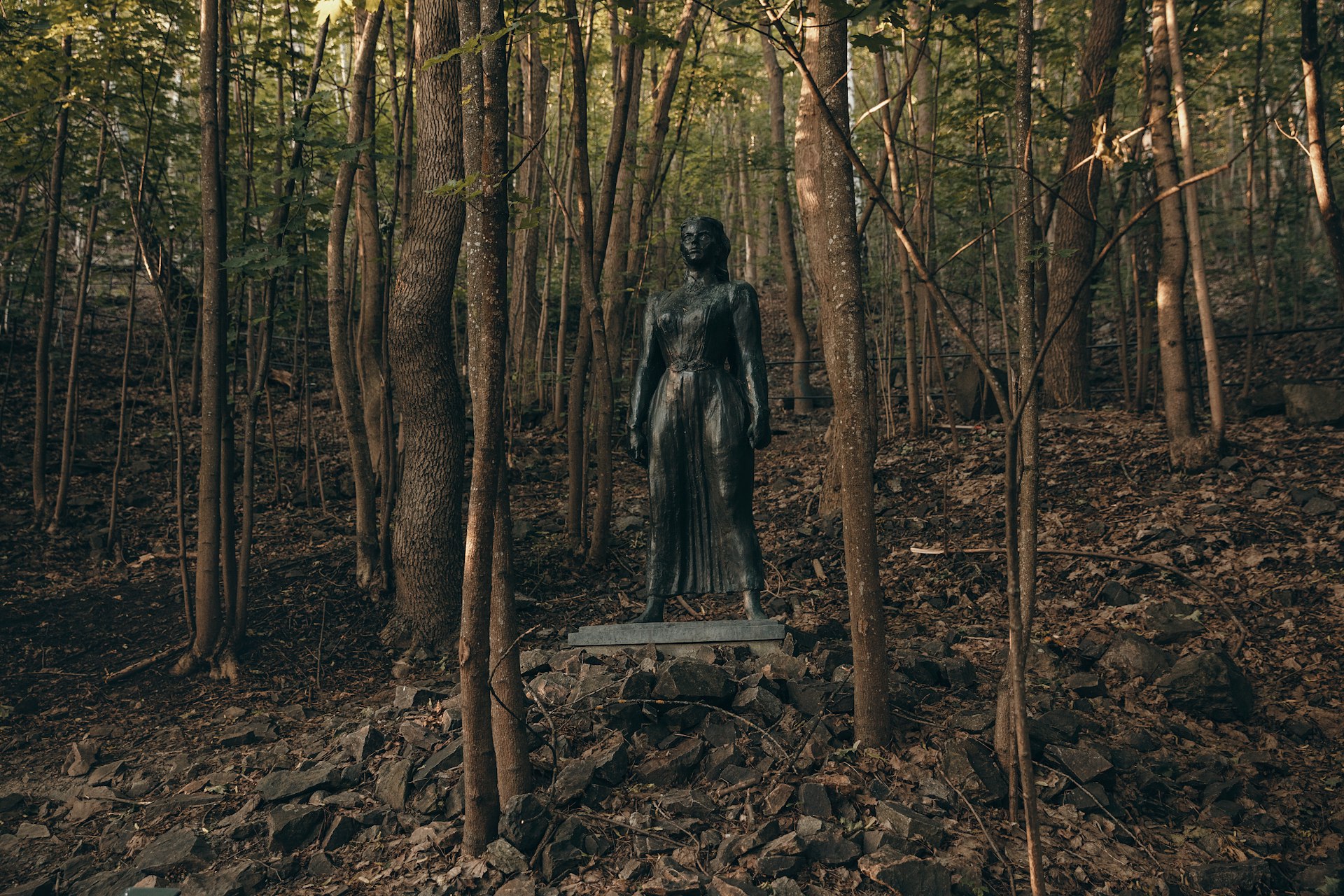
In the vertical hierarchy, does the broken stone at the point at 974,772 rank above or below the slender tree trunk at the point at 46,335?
below

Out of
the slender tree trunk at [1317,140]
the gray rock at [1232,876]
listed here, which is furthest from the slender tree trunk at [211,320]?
the slender tree trunk at [1317,140]

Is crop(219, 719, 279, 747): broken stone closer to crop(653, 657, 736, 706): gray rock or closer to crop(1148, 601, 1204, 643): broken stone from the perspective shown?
crop(653, 657, 736, 706): gray rock

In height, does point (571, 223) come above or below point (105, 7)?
below

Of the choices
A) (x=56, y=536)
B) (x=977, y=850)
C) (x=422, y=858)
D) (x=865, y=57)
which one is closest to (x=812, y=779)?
(x=977, y=850)

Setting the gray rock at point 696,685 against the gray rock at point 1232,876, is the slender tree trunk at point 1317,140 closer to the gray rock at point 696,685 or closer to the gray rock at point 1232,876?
the gray rock at point 1232,876

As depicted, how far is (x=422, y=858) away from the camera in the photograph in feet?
11.2

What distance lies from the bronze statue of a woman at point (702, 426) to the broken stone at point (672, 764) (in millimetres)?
1121

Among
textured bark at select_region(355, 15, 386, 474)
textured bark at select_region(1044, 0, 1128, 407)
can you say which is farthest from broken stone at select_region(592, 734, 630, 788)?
textured bark at select_region(1044, 0, 1128, 407)

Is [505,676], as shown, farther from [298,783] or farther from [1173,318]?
[1173,318]

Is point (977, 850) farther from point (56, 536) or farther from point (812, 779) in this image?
point (56, 536)

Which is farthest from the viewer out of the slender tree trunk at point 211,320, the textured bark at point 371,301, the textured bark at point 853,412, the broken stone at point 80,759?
the textured bark at point 371,301

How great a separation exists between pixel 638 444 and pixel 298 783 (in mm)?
2510

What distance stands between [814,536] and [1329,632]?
12.5ft

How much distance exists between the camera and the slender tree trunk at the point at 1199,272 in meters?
6.71
